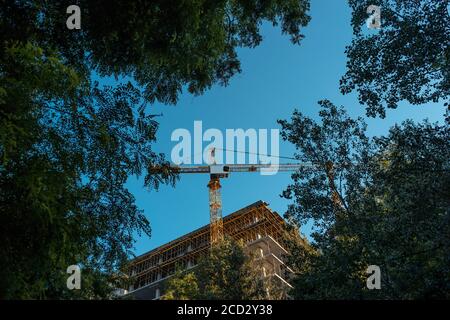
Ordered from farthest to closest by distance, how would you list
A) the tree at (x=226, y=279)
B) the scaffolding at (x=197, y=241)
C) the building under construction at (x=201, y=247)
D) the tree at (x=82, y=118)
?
1. the scaffolding at (x=197, y=241)
2. the building under construction at (x=201, y=247)
3. the tree at (x=226, y=279)
4. the tree at (x=82, y=118)

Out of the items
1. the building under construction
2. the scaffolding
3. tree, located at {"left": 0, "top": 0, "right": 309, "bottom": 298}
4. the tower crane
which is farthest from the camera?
the tower crane

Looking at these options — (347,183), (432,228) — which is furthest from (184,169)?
(432,228)

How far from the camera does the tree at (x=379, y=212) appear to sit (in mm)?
11781

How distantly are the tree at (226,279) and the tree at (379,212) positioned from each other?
26.0 ft

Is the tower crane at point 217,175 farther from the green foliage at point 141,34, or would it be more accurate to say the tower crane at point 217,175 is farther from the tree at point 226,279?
the green foliage at point 141,34

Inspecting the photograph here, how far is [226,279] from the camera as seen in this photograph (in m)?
25.7

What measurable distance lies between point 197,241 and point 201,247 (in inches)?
114

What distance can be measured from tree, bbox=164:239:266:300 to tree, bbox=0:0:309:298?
42.5ft

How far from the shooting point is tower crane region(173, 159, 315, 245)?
67500 millimetres

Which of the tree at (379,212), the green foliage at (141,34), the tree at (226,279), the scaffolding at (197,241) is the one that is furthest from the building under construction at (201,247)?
the green foliage at (141,34)

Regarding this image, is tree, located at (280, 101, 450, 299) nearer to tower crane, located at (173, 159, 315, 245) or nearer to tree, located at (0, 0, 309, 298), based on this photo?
tree, located at (0, 0, 309, 298)

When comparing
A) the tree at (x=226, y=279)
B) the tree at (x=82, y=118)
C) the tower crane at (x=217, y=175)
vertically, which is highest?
the tower crane at (x=217, y=175)

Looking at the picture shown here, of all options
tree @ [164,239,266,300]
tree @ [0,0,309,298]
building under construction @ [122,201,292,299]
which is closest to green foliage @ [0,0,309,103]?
tree @ [0,0,309,298]
